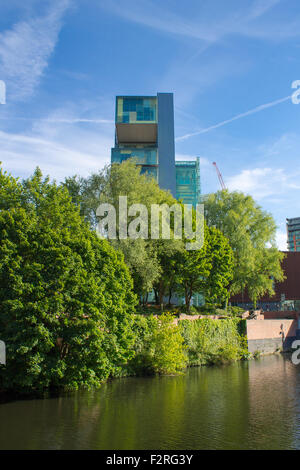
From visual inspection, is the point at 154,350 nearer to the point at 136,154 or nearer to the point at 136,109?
the point at 136,154

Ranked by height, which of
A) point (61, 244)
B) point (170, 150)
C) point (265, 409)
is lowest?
point (265, 409)

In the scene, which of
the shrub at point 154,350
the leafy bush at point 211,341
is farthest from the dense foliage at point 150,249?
the shrub at point 154,350

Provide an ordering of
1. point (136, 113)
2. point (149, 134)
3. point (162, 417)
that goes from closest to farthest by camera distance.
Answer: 1. point (162, 417)
2. point (136, 113)
3. point (149, 134)

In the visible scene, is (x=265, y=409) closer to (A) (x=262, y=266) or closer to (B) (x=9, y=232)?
(B) (x=9, y=232)

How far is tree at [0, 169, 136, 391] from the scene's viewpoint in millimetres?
24422

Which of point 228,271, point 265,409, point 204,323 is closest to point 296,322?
point 228,271

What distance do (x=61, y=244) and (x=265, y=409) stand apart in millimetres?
15377

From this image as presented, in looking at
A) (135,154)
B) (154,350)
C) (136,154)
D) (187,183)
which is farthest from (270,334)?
(187,183)

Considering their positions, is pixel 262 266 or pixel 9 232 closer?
pixel 9 232

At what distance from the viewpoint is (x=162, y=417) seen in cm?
2122

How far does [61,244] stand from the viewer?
87.0 ft

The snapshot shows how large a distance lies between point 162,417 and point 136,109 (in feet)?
244

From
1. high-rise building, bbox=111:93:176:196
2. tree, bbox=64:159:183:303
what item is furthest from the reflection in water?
high-rise building, bbox=111:93:176:196

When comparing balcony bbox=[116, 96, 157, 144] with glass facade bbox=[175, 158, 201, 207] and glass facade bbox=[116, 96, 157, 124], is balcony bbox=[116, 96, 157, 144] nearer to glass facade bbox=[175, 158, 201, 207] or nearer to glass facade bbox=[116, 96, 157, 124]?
glass facade bbox=[116, 96, 157, 124]
